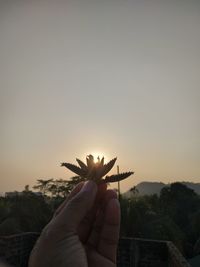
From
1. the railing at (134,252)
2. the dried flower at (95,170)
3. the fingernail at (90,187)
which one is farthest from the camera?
the railing at (134,252)

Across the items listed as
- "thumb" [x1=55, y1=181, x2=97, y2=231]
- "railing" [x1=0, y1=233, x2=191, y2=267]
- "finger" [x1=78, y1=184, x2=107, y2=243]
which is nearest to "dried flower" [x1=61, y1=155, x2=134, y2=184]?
"finger" [x1=78, y1=184, x2=107, y2=243]

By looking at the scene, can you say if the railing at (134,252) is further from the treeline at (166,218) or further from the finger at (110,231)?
the treeline at (166,218)

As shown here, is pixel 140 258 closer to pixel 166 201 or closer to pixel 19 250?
pixel 19 250

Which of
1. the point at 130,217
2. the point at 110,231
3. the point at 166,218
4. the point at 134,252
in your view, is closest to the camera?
the point at 110,231

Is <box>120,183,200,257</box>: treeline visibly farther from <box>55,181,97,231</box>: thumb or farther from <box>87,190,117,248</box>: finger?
<box>55,181,97,231</box>: thumb

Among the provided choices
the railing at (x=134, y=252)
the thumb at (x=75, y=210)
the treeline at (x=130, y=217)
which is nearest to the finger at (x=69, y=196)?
the thumb at (x=75, y=210)

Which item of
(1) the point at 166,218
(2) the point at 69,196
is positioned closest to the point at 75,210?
(2) the point at 69,196

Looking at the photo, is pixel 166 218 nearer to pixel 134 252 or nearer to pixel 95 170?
pixel 134 252
